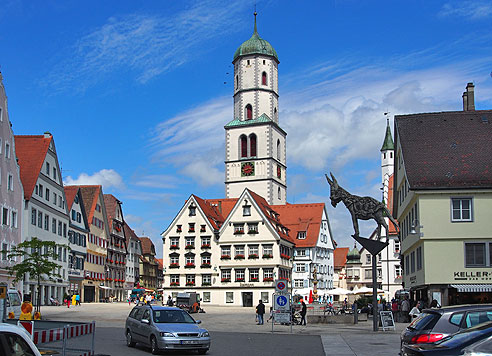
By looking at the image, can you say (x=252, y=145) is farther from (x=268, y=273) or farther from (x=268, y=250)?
(x=268, y=273)

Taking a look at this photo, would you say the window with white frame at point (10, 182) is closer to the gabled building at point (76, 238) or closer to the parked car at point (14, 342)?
the gabled building at point (76, 238)

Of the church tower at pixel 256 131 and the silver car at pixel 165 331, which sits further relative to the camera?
the church tower at pixel 256 131

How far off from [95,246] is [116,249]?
10178 millimetres

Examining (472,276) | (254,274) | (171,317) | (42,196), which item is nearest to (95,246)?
(254,274)

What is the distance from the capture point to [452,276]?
35.9 meters

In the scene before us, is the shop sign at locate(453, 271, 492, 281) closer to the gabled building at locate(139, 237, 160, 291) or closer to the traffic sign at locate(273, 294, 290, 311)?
the traffic sign at locate(273, 294, 290, 311)

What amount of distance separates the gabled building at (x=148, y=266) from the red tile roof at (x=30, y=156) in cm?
5751

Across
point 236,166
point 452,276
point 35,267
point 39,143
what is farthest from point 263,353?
point 236,166

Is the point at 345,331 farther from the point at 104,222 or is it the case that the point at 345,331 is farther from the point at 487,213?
the point at 104,222

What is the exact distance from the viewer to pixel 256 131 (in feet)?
358

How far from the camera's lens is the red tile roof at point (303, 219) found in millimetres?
89625

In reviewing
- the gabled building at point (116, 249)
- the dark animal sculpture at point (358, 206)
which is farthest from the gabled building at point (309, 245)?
the dark animal sculpture at point (358, 206)

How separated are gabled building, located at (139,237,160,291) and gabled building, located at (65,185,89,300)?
39797 mm

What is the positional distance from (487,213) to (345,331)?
10.8 meters
